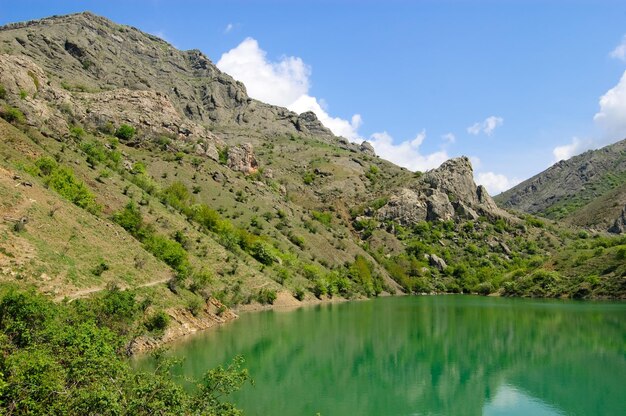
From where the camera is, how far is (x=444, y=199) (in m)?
133

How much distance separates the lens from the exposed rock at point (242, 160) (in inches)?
4178

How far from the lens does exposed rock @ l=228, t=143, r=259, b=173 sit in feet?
348

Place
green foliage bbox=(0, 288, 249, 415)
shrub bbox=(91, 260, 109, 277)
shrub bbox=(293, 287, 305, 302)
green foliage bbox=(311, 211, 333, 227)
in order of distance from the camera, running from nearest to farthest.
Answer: green foliage bbox=(0, 288, 249, 415) → shrub bbox=(91, 260, 109, 277) → shrub bbox=(293, 287, 305, 302) → green foliage bbox=(311, 211, 333, 227)

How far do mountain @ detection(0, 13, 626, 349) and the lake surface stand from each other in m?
7.91

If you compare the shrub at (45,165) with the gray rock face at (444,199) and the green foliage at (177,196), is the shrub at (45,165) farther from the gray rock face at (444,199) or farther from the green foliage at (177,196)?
the gray rock face at (444,199)

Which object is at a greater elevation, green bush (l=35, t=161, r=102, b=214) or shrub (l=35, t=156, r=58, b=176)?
shrub (l=35, t=156, r=58, b=176)

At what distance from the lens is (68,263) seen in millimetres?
33688

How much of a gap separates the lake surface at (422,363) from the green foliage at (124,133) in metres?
55.5

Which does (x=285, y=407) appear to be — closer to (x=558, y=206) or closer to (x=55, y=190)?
(x=55, y=190)

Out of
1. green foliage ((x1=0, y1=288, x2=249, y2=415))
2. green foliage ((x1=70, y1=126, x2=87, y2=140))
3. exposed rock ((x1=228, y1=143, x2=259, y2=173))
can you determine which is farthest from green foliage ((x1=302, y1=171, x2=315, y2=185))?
green foliage ((x1=0, y1=288, x2=249, y2=415))

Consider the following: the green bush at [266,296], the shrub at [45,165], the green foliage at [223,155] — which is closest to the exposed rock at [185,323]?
the green bush at [266,296]

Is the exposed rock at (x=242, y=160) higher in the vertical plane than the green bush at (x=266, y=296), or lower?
higher

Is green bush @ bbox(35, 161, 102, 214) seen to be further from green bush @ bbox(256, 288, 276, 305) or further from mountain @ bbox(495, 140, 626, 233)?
mountain @ bbox(495, 140, 626, 233)

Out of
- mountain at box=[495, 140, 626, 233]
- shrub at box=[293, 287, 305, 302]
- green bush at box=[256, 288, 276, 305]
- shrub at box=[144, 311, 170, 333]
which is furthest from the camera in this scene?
mountain at box=[495, 140, 626, 233]
